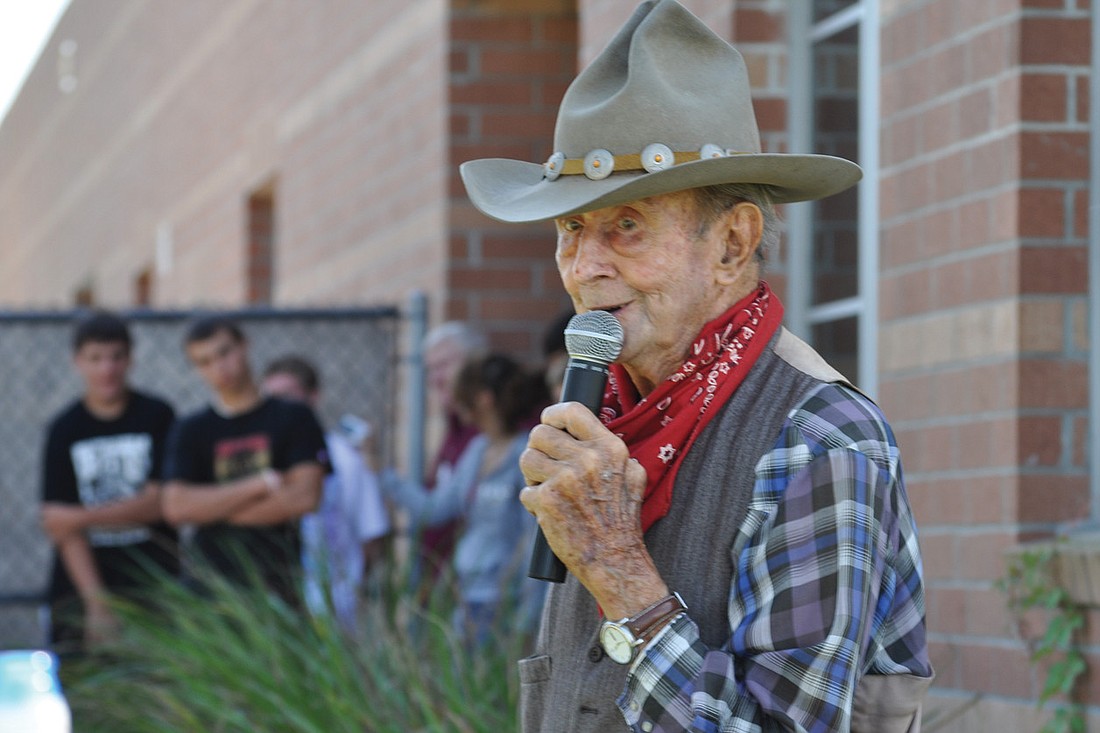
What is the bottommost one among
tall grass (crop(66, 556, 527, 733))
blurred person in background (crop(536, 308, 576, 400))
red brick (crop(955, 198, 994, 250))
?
tall grass (crop(66, 556, 527, 733))

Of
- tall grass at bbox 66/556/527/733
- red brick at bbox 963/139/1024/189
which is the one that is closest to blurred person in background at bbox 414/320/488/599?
tall grass at bbox 66/556/527/733

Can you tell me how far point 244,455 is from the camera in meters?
6.91

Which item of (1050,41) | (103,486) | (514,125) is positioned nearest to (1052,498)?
(1050,41)

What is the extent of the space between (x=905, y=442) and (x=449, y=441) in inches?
111

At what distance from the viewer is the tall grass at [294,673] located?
4.89m

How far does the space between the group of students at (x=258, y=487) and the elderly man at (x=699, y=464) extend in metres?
3.23

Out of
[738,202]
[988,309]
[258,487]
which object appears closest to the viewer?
[738,202]

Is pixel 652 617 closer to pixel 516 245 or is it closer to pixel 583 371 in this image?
pixel 583 371

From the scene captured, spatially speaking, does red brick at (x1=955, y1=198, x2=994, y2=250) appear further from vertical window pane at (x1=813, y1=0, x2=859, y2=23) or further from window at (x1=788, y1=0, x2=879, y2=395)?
vertical window pane at (x1=813, y1=0, x2=859, y2=23)

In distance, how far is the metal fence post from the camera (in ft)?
26.3

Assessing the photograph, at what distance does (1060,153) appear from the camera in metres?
4.46

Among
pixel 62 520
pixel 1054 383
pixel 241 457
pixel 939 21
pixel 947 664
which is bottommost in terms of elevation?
pixel 947 664

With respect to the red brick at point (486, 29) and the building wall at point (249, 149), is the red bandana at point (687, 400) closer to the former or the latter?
the building wall at point (249, 149)

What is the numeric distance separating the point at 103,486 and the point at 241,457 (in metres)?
0.79
